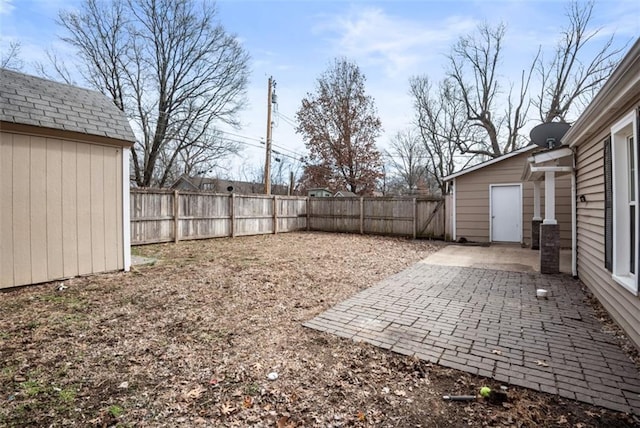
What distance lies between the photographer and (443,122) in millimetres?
21016

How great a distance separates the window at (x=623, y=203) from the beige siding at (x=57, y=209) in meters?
7.30

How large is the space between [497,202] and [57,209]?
11.6 m

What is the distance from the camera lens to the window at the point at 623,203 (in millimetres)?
3350

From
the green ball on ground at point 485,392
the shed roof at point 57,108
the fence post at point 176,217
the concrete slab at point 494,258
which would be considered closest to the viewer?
the green ball on ground at point 485,392

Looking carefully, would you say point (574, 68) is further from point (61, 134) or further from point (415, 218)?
point (61, 134)

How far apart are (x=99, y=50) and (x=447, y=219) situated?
17993mm

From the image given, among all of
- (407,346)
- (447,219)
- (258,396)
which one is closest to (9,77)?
(258,396)

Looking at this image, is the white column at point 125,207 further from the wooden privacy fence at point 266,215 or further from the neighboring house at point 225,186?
the neighboring house at point 225,186

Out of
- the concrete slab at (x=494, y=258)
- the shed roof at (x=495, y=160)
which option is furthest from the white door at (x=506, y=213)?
the shed roof at (x=495, y=160)

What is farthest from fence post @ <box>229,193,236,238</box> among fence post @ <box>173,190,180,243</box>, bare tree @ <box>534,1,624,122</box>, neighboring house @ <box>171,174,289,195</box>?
bare tree @ <box>534,1,624,122</box>

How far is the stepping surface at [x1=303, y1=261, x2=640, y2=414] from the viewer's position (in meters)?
2.38

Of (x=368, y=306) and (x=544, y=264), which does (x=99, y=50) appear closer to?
(x=368, y=306)

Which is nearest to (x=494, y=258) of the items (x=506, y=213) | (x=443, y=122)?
(x=506, y=213)

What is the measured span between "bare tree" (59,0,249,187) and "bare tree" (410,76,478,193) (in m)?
11.5
